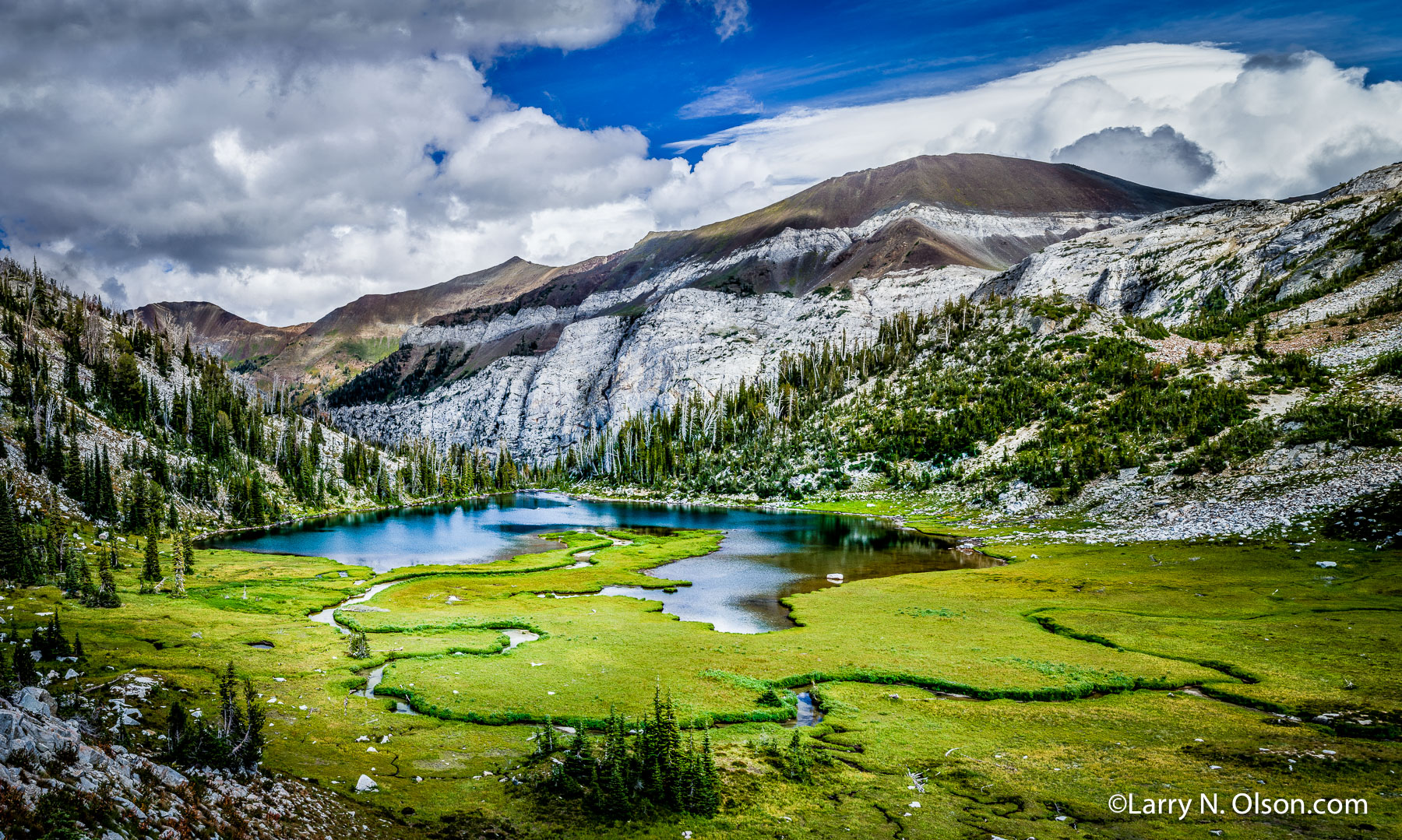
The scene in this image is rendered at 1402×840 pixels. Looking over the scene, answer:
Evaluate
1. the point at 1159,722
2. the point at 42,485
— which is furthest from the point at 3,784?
the point at 42,485

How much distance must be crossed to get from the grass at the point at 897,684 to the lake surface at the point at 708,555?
5.27 meters

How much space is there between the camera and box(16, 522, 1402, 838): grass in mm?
18031

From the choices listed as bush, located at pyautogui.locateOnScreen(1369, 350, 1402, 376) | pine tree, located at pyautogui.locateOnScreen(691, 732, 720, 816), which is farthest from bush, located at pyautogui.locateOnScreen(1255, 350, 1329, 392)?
pine tree, located at pyautogui.locateOnScreen(691, 732, 720, 816)

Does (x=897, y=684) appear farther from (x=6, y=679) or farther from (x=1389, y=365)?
(x=1389, y=365)

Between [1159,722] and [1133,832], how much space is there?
32.6 ft

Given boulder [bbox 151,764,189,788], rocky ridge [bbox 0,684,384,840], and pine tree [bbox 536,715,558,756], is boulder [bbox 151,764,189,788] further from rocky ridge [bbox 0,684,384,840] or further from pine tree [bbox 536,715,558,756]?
pine tree [bbox 536,715,558,756]

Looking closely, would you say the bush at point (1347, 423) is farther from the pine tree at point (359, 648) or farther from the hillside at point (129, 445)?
the hillside at point (129, 445)

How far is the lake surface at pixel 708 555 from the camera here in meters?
56.8

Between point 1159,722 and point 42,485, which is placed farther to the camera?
point 42,485

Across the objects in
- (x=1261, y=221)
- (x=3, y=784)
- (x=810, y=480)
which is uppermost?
(x=1261, y=221)

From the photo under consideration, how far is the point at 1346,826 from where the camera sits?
1545 centimetres

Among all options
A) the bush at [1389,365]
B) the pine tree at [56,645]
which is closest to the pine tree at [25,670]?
the pine tree at [56,645]

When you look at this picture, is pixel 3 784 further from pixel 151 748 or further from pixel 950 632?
pixel 950 632

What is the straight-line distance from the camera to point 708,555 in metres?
80.4
